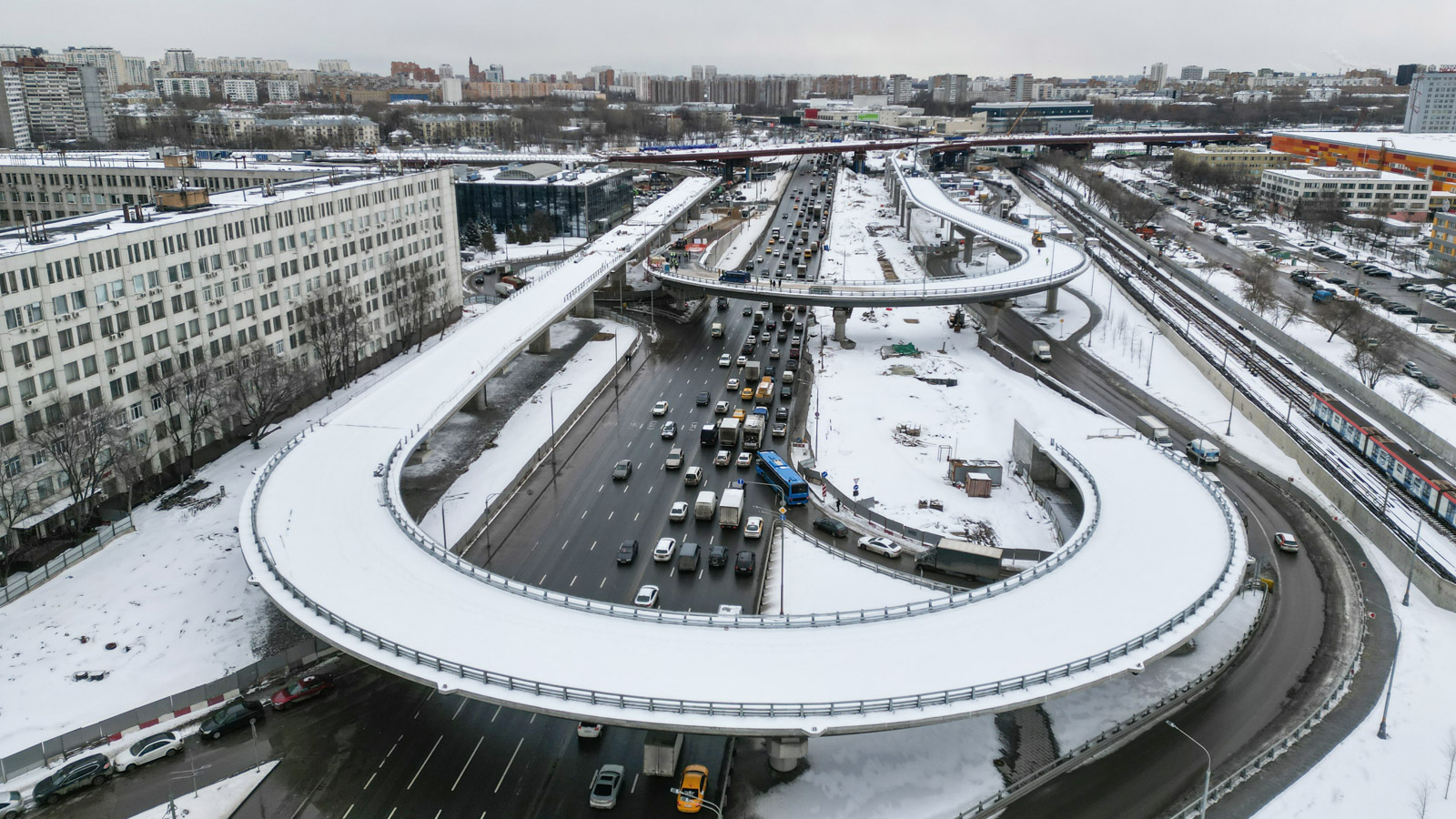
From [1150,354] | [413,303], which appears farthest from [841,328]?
Result: [413,303]

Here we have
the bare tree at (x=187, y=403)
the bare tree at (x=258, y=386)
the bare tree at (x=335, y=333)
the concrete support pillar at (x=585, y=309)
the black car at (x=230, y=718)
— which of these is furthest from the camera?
the concrete support pillar at (x=585, y=309)

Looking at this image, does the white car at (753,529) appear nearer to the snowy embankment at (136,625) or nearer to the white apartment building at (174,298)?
the snowy embankment at (136,625)

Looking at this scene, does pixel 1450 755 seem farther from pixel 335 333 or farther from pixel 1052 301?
pixel 335 333

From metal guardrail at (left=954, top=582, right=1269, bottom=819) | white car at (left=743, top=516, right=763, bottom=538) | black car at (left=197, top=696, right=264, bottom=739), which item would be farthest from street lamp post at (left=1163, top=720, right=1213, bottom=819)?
black car at (left=197, top=696, right=264, bottom=739)

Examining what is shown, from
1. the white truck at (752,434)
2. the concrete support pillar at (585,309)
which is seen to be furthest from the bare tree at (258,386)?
the concrete support pillar at (585,309)

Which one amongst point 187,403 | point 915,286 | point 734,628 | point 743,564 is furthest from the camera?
point 915,286
